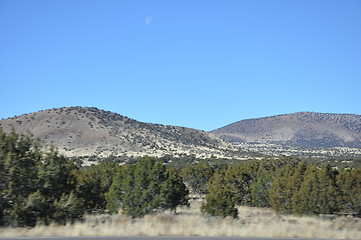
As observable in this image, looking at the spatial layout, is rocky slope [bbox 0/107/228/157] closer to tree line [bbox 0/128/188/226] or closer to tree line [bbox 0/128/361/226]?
tree line [bbox 0/128/361/226]

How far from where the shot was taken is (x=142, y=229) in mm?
12398

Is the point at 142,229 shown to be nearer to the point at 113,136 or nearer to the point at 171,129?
the point at 113,136

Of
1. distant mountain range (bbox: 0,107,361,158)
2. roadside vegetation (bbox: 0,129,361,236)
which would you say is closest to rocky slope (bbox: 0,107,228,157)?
distant mountain range (bbox: 0,107,361,158)

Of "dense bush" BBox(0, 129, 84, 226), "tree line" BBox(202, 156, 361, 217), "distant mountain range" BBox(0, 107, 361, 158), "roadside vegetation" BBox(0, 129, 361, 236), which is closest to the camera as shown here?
"dense bush" BBox(0, 129, 84, 226)

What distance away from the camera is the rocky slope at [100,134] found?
89812 millimetres

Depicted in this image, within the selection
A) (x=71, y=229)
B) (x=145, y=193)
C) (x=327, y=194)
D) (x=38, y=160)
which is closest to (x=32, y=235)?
(x=71, y=229)

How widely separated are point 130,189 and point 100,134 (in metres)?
81.3

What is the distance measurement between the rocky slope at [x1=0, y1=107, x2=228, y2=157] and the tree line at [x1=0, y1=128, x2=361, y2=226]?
182ft

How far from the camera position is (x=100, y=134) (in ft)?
324

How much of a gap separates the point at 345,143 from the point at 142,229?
194657 mm

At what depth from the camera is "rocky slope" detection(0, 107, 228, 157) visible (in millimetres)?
89812

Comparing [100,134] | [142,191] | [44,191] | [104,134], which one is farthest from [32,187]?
[100,134]

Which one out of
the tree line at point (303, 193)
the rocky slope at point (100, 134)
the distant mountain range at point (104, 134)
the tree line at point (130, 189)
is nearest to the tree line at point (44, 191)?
the tree line at point (130, 189)

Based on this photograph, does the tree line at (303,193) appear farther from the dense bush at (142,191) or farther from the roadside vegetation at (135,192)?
the dense bush at (142,191)
